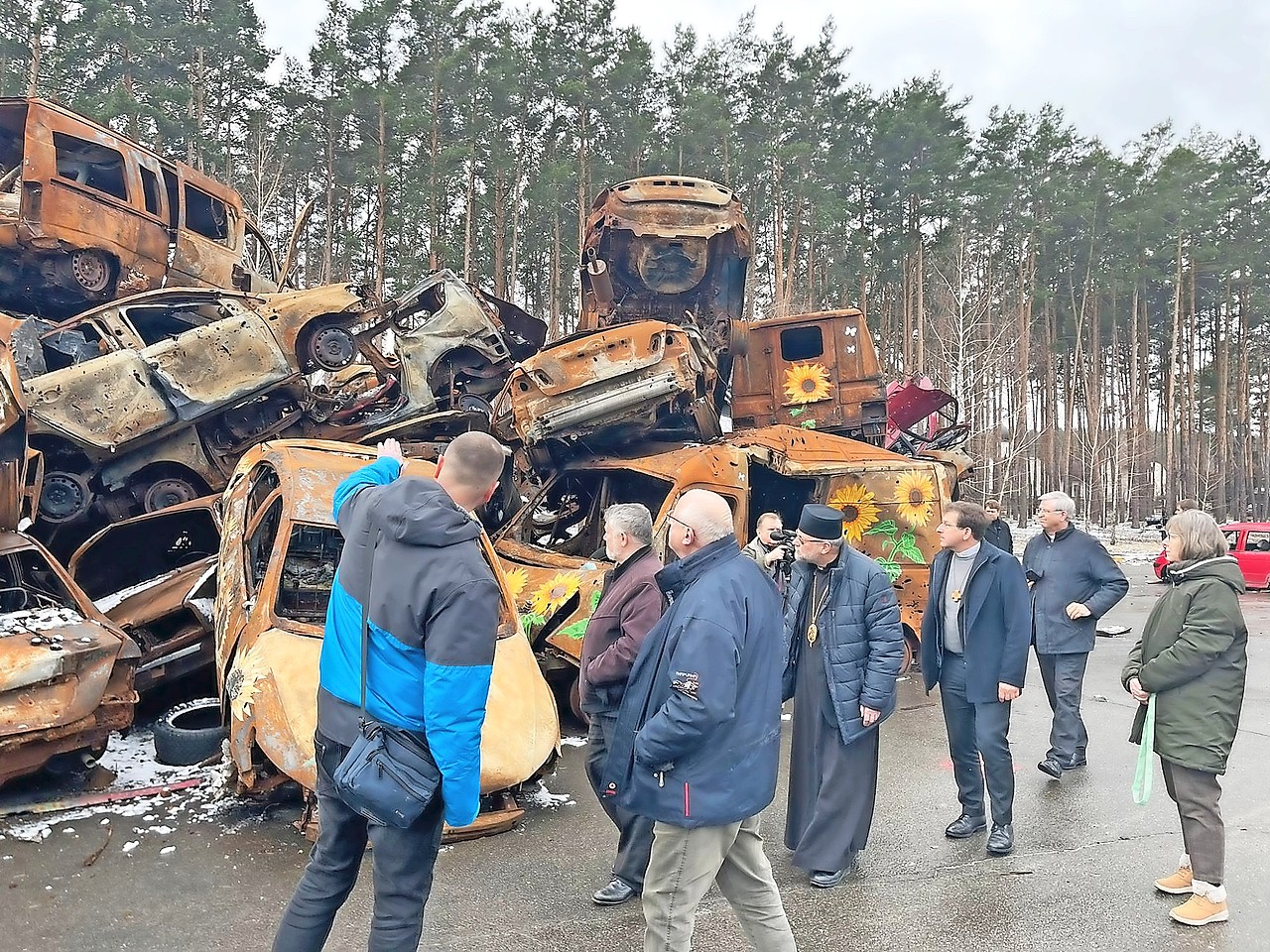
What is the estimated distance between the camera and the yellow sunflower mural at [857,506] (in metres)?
8.84

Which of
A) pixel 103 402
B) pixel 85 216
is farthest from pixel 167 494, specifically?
pixel 85 216

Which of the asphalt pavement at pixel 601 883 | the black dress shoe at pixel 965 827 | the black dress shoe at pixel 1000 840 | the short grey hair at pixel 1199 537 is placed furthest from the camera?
the black dress shoe at pixel 965 827

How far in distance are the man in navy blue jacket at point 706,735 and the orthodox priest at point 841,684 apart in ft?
4.16

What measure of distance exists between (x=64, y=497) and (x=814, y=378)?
28.3 feet

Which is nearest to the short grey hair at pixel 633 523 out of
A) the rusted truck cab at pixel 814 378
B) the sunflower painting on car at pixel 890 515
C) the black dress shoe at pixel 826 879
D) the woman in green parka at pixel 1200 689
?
the black dress shoe at pixel 826 879

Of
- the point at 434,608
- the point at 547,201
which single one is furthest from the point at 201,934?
the point at 547,201

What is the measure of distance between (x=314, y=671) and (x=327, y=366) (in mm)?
6424

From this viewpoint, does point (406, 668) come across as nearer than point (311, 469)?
Yes

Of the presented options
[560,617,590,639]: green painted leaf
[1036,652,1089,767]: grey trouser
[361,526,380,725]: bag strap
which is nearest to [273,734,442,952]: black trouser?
[361,526,380,725]: bag strap

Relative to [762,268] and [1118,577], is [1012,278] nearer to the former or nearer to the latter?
[762,268]

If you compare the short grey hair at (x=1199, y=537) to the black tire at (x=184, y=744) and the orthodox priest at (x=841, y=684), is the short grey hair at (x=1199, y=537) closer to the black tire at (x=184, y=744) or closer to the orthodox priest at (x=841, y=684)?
the orthodox priest at (x=841, y=684)

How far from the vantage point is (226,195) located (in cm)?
1268

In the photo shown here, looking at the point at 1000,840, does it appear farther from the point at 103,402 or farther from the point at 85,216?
the point at 85,216

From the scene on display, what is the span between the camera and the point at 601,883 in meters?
4.26
